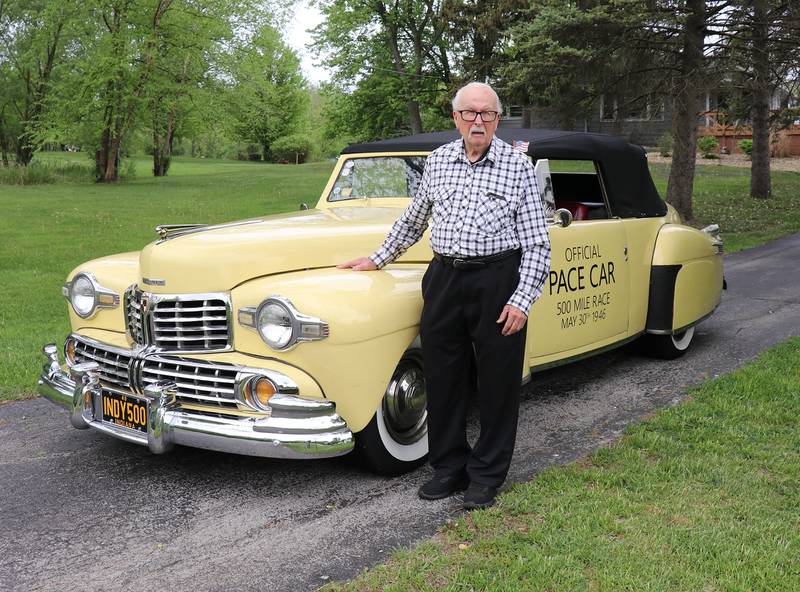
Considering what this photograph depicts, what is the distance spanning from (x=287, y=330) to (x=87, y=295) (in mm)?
1522

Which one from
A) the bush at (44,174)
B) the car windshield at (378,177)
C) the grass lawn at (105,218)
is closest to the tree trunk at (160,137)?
the grass lawn at (105,218)

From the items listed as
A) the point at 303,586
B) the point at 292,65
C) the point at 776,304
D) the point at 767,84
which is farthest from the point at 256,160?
the point at 303,586

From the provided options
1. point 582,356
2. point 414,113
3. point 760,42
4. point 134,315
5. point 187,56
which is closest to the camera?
point 134,315

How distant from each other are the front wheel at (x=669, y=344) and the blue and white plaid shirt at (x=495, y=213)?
9.63ft

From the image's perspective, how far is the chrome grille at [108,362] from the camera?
13.4ft

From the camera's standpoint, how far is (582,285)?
5004 mm

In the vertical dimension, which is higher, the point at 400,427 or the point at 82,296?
the point at 82,296

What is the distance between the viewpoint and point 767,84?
1379 centimetres

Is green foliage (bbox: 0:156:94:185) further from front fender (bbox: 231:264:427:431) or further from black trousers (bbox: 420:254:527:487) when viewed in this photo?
black trousers (bbox: 420:254:527:487)

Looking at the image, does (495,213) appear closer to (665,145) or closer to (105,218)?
(105,218)

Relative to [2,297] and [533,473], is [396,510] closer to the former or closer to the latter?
[533,473]

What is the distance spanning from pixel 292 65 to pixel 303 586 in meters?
69.4

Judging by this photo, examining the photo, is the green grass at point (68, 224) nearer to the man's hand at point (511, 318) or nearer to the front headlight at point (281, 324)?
the front headlight at point (281, 324)

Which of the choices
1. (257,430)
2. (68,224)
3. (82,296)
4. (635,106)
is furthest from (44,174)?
(257,430)
